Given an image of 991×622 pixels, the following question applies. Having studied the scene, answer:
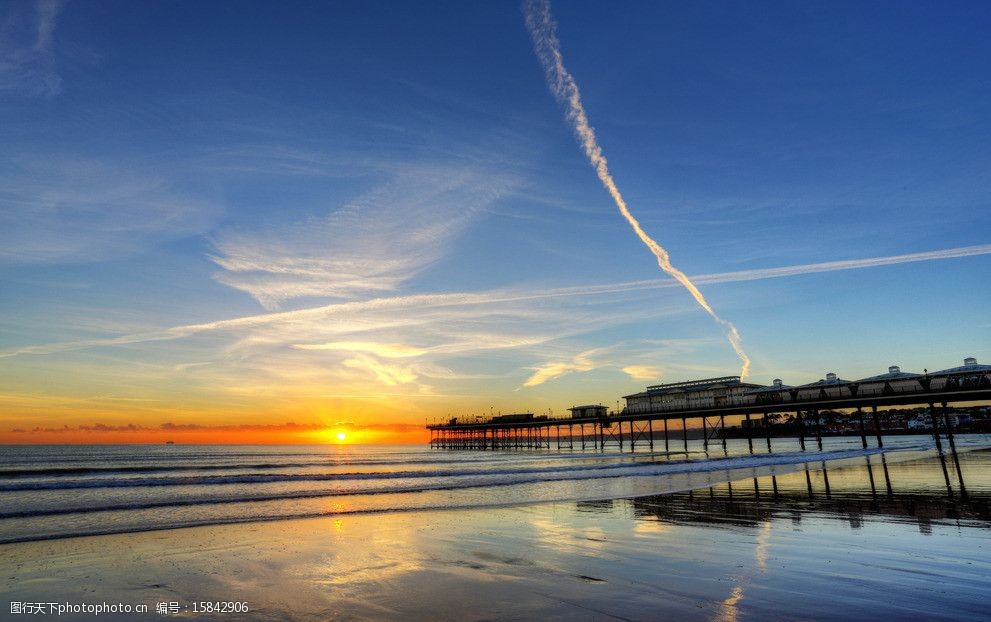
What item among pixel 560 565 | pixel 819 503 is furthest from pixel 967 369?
pixel 560 565

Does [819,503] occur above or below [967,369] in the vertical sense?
below

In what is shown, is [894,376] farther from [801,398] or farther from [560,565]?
[560,565]

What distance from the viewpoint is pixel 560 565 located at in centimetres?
887

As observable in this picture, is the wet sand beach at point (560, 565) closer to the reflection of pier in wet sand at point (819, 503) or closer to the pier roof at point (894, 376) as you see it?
the reflection of pier in wet sand at point (819, 503)

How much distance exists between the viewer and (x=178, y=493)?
961 inches

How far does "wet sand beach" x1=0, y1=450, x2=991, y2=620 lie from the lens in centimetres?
649

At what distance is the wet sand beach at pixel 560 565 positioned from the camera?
6488 mm

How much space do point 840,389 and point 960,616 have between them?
201ft

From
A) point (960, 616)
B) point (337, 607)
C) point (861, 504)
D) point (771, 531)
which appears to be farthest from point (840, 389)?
point (337, 607)

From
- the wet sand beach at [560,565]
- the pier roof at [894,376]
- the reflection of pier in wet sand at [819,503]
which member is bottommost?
the wet sand beach at [560,565]

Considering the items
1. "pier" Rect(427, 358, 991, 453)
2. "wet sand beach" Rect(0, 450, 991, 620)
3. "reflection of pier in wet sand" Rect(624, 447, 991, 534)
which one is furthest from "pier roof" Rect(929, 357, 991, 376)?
"wet sand beach" Rect(0, 450, 991, 620)

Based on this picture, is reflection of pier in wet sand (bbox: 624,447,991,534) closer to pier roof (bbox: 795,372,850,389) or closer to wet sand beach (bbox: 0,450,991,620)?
wet sand beach (bbox: 0,450,991,620)

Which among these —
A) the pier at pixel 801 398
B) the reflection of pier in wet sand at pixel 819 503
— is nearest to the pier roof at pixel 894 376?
the pier at pixel 801 398

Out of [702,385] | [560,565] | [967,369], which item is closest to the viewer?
[560,565]
